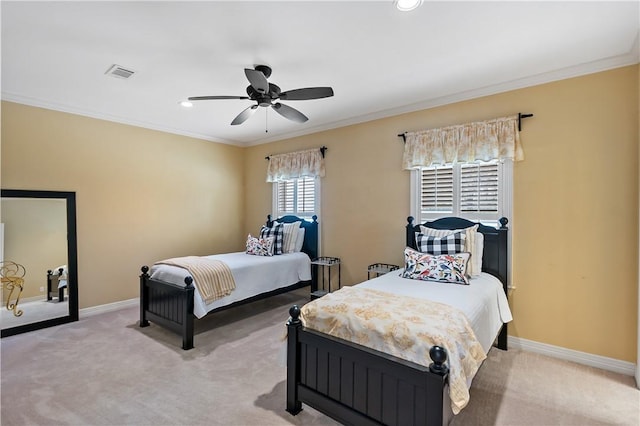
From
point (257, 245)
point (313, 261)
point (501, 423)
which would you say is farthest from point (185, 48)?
point (501, 423)

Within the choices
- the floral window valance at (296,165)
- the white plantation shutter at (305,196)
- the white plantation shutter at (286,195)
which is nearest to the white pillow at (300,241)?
the white plantation shutter at (305,196)

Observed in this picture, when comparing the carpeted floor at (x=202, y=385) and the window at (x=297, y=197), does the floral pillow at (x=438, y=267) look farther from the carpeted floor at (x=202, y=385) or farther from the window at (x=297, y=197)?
the window at (x=297, y=197)

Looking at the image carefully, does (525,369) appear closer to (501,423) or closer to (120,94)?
(501,423)

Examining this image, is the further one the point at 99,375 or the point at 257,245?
the point at 257,245

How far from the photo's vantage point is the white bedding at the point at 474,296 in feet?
7.33

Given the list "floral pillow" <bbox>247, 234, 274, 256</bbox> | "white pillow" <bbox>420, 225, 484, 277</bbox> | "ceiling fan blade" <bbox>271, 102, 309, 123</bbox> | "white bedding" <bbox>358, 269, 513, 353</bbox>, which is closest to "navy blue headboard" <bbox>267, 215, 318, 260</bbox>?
"floral pillow" <bbox>247, 234, 274, 256</bbox>

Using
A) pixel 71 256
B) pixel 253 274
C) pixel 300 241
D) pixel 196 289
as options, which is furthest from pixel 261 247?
pixel 71 256

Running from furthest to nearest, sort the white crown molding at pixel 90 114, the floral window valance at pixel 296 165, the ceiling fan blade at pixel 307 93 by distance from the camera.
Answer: the floral window valance at pixel 296 165 < the white crown molding at pixel 90 114 < the ceiling fan blade at pixel 307 93

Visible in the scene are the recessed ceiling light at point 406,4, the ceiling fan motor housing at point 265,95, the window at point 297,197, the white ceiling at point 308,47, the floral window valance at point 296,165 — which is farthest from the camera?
the window at point 297,197

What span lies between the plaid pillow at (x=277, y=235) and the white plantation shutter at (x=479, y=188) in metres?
2.50

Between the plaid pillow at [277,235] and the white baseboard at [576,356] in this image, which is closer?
the white baseboard at [576,356]

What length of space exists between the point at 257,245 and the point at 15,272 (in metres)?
2.74

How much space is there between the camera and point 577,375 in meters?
2.65

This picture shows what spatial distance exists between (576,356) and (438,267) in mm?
1485
